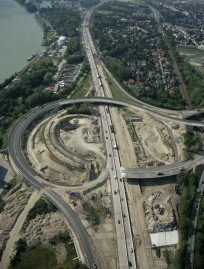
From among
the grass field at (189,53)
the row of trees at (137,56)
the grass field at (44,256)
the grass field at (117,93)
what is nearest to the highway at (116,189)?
the grass field at (117,93)

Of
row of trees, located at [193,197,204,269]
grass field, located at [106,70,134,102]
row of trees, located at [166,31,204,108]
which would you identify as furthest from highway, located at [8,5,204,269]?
row of trees, located at [166,31,204,108]

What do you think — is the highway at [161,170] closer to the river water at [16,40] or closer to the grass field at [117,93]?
the grass field at [117,93]

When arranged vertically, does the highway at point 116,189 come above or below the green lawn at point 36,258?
above

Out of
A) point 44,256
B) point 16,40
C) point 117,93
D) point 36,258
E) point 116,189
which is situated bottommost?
point 36,258

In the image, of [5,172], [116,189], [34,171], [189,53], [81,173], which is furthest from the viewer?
[189,53]

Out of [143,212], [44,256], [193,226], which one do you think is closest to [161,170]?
[143,212]

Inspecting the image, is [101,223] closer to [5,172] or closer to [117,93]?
[5,172]

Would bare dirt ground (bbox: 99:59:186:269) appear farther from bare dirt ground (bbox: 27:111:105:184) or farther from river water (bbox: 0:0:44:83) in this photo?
river water (bbox: 0:0:44:83)

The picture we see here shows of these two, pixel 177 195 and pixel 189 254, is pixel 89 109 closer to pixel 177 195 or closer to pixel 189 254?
pixel 177 195

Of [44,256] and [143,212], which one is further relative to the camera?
[143,212]
